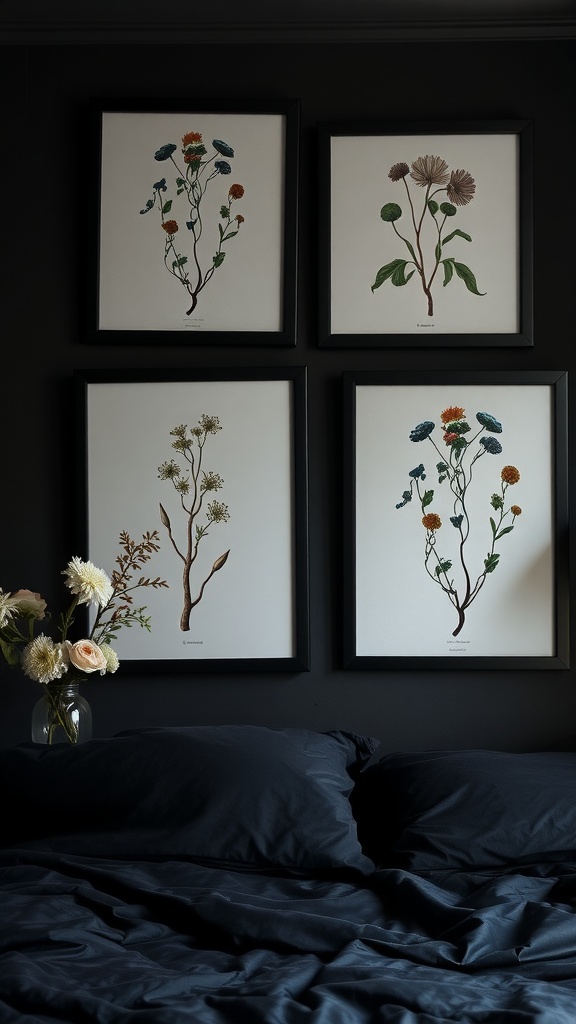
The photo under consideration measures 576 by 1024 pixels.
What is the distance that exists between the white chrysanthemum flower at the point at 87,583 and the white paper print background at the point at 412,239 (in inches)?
41.4

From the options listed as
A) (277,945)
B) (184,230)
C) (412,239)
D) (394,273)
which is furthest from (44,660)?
(412,239)

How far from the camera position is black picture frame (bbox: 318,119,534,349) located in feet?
9.30

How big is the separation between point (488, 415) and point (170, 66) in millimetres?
1492

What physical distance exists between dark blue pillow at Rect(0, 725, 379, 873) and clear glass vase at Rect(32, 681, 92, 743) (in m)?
0.30

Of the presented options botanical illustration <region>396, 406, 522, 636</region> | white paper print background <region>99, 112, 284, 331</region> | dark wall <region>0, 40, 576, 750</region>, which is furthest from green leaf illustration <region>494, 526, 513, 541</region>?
white paper print background <region>99, 112, 284, 331</region>

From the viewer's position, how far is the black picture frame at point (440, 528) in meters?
2.78

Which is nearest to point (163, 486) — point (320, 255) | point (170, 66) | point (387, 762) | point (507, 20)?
point (320, 255)

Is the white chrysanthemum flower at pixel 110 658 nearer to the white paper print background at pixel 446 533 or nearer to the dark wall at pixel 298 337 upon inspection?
the dark wall at pixel 298 337

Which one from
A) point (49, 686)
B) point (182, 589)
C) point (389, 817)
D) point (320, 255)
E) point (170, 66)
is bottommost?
point (389, 817)

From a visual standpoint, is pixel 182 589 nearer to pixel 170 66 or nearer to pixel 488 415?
pixel 488 415

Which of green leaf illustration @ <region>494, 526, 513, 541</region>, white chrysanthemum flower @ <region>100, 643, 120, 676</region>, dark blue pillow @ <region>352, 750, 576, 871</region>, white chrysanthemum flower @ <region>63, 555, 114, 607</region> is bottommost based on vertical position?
→ dark blue pillow @ <region>352, 750, 576, 871</region>

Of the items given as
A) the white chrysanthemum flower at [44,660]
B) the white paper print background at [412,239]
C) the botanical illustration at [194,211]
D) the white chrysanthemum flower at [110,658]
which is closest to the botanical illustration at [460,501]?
the white paper print background at [412,239]

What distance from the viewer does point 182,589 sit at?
2.78 metres

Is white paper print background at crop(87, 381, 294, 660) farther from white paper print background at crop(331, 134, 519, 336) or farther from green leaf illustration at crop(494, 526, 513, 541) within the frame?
green leaf illustration at crop(494, 526, 513, 541)
